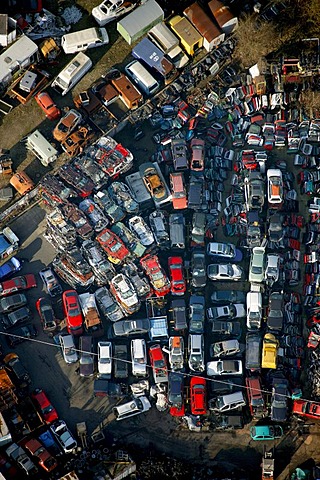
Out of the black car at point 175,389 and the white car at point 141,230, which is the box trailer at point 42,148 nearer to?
the white car at point 141,230

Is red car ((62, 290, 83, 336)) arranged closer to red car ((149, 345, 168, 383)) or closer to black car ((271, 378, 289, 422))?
red car ((149, 345, 168, 383))

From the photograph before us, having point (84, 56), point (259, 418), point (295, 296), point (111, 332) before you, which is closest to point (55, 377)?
point (111, 332)

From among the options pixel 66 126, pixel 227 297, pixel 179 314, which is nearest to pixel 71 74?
pixel 66 126

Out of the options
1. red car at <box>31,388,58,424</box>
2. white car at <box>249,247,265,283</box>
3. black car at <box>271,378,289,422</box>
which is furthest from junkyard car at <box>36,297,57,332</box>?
black car at <box>271,378,289,422</box>

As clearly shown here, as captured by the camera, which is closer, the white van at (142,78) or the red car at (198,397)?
the red car at (198,397)

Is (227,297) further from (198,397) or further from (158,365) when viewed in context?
(198,397)

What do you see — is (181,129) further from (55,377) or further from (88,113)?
(55,377)

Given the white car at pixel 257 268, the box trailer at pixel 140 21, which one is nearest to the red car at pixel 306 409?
the white car at pixel 257 268
